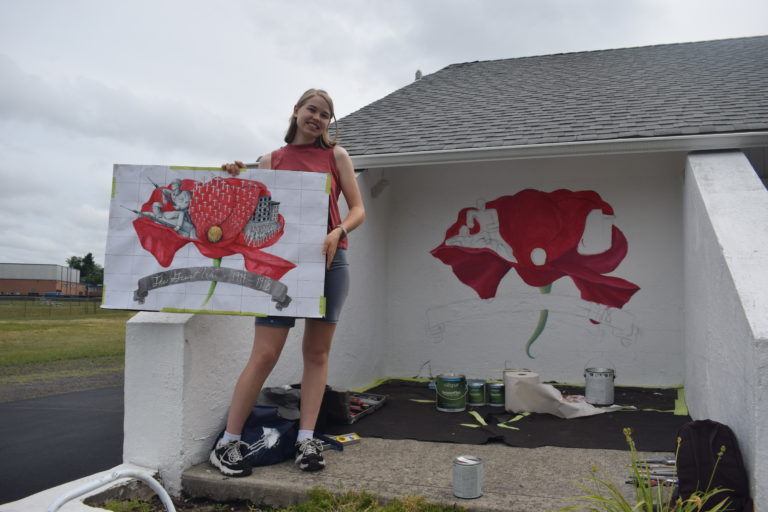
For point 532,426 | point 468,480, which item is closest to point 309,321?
point 468,480

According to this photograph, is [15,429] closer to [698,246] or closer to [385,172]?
[385,172]

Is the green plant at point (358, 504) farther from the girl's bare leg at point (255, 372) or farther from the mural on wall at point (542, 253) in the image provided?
the mural on wall at point (542, 253)

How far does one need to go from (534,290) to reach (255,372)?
357 centimetres

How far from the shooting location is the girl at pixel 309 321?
112 inches

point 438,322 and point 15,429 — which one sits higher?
point 438,322

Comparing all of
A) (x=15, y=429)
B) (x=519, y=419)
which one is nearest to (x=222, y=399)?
(x=519, y=419)

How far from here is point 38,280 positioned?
37125mm

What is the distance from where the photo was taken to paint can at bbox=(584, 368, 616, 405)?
14.8 feet

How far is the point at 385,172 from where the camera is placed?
20.1 ft

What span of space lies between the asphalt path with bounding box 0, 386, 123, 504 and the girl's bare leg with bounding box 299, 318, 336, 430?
140 centimetres

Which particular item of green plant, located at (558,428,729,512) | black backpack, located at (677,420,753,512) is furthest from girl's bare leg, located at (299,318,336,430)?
black backpack, located at (677,420,753,512)

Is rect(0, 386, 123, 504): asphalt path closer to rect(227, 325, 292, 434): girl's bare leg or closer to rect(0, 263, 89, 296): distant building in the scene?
rect(227, 325, 292, 434): girl's bare leg

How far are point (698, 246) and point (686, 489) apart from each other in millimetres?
2014

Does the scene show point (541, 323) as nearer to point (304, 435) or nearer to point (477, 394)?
point (477, 394)
